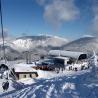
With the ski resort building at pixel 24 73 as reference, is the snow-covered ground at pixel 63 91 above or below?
below

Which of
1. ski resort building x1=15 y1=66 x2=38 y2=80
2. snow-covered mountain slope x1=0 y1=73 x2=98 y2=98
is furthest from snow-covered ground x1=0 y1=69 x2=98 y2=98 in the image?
ski resort building x1=15 y1=66 x2=38 y2=80

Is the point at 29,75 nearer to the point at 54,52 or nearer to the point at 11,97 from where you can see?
the point at 11,97

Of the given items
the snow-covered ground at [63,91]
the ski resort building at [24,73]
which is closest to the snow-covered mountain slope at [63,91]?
the snow-covered ground at [63,91]

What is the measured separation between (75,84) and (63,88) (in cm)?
165

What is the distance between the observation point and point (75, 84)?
2266cm

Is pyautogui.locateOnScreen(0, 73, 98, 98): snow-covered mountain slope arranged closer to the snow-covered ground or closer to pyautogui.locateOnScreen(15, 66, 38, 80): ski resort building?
the snow-covered ground

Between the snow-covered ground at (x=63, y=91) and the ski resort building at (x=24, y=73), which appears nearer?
the snow-covered ground at (x=63, y=91)

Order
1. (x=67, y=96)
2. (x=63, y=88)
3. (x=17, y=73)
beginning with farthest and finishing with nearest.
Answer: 1. (x=17, y=73)
2. (x=63, y=88)
3. (x=67, y=96)

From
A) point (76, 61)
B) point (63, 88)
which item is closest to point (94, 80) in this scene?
point (63, 88)

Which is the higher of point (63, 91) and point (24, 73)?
point (24, 73)

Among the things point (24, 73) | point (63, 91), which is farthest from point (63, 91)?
point (24, 73)

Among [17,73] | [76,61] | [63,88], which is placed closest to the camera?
[63,88]

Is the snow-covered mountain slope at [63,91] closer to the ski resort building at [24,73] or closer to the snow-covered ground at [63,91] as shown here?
the snow-covered ground at [63,91]

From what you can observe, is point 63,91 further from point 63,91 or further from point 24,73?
point 24,73
